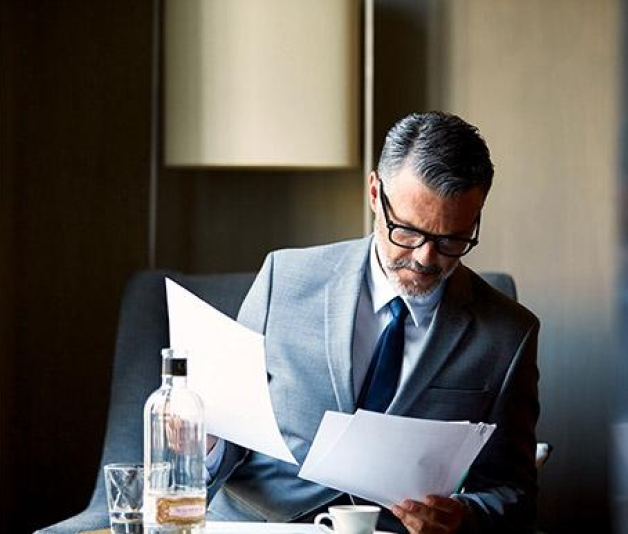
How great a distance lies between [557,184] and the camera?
350 centimetres

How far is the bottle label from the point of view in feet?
5.95

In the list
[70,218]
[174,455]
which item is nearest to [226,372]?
[174,455]

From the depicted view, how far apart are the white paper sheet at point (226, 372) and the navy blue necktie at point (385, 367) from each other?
0.32 m

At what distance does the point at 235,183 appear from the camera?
3646mm

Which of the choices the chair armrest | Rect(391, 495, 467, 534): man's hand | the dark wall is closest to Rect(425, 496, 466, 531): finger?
Rect(391, 495, 467, 534): man's hand

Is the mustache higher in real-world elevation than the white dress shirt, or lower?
higher

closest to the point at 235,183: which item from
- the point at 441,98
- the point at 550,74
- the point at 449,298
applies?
Answer: the point at 441,98

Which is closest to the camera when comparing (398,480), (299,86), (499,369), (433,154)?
(398,480)

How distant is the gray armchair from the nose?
2.51ft

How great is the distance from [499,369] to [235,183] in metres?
1.45

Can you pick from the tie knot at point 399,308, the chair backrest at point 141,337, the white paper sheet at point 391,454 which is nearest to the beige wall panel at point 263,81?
the chair backrest at point 141,337

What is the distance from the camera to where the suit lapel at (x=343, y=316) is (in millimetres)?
2320

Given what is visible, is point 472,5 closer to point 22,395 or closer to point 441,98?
point 441,98

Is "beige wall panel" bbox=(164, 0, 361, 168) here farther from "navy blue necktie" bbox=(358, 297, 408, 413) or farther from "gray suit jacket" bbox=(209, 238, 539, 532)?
"navy blue necktie" bbox=(358, 297, 408, 413)
